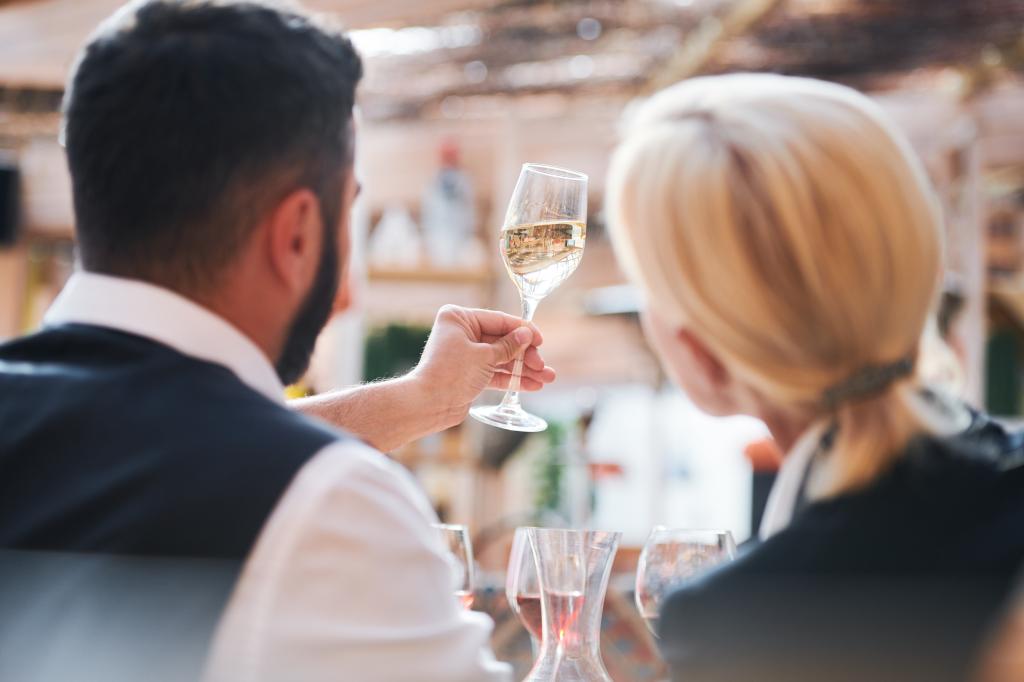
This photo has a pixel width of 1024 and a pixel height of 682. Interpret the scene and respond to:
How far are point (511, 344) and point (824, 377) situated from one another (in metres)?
0.62

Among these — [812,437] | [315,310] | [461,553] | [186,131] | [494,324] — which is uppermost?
[186,131]

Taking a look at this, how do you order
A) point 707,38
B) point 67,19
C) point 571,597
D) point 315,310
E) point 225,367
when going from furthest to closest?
point 707,38 → point 67,19 → point 571,597 → point 315,310 → point 225,367

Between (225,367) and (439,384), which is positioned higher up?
(225,367)

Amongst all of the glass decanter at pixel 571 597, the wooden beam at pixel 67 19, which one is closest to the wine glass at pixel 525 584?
the glass decanter at pixel 571 597

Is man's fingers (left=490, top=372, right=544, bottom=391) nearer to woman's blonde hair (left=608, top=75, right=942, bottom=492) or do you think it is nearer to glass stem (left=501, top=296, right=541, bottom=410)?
glass stem (left=501, top=296, right=541, bottom=410)

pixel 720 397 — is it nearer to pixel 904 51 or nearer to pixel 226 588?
pixel 226 588

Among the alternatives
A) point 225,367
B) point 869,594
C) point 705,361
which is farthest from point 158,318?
point 869,594

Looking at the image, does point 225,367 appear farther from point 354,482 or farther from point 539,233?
point 539,233

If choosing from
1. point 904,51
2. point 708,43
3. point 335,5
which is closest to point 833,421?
point 335,5

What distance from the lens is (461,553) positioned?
1242mm

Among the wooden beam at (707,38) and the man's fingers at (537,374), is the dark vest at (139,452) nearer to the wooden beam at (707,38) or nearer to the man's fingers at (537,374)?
the man's fingers at (537,374)

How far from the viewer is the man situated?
0.74m

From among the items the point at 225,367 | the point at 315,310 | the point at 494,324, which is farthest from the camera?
the point at 494,324

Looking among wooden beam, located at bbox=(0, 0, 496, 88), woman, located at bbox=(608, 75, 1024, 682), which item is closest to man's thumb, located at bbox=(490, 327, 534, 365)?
woman, located at bbox=(608, 75, 1024, 682)
